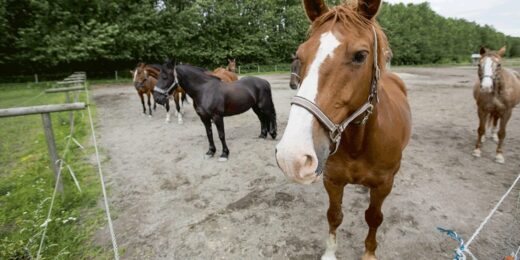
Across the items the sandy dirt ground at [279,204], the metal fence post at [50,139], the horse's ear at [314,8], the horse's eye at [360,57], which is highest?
the horse's ear at [314,8]

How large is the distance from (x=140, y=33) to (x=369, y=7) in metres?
26.1

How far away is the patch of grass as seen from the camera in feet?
8.70

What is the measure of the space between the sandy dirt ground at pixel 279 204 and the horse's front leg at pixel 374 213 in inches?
7.6

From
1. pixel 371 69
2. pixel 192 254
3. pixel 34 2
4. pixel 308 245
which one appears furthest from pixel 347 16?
pixel 34 2

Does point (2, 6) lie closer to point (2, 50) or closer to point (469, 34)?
point (2, 50)

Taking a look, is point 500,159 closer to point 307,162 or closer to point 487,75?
point 487,75

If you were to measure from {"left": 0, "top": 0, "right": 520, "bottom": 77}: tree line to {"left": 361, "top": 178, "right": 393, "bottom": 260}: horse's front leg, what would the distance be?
1784 cm

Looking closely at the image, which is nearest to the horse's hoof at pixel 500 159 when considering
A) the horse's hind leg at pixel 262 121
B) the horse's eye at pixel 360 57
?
the horse's hind leg at pixel 262 121

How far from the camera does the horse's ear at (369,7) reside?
150cm

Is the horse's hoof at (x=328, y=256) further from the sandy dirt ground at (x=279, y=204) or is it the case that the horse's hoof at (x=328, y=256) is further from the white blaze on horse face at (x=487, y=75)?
the white blaze on horse face at (x=487, y=75)

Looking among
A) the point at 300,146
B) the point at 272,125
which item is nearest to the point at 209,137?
the point at 272,125

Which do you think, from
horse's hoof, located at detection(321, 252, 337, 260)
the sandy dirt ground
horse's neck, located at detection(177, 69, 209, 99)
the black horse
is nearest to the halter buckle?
horse's hoof, located at detection(321, 252, 337, 260)

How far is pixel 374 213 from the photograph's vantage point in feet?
7.82

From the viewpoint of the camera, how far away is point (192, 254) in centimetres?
268
